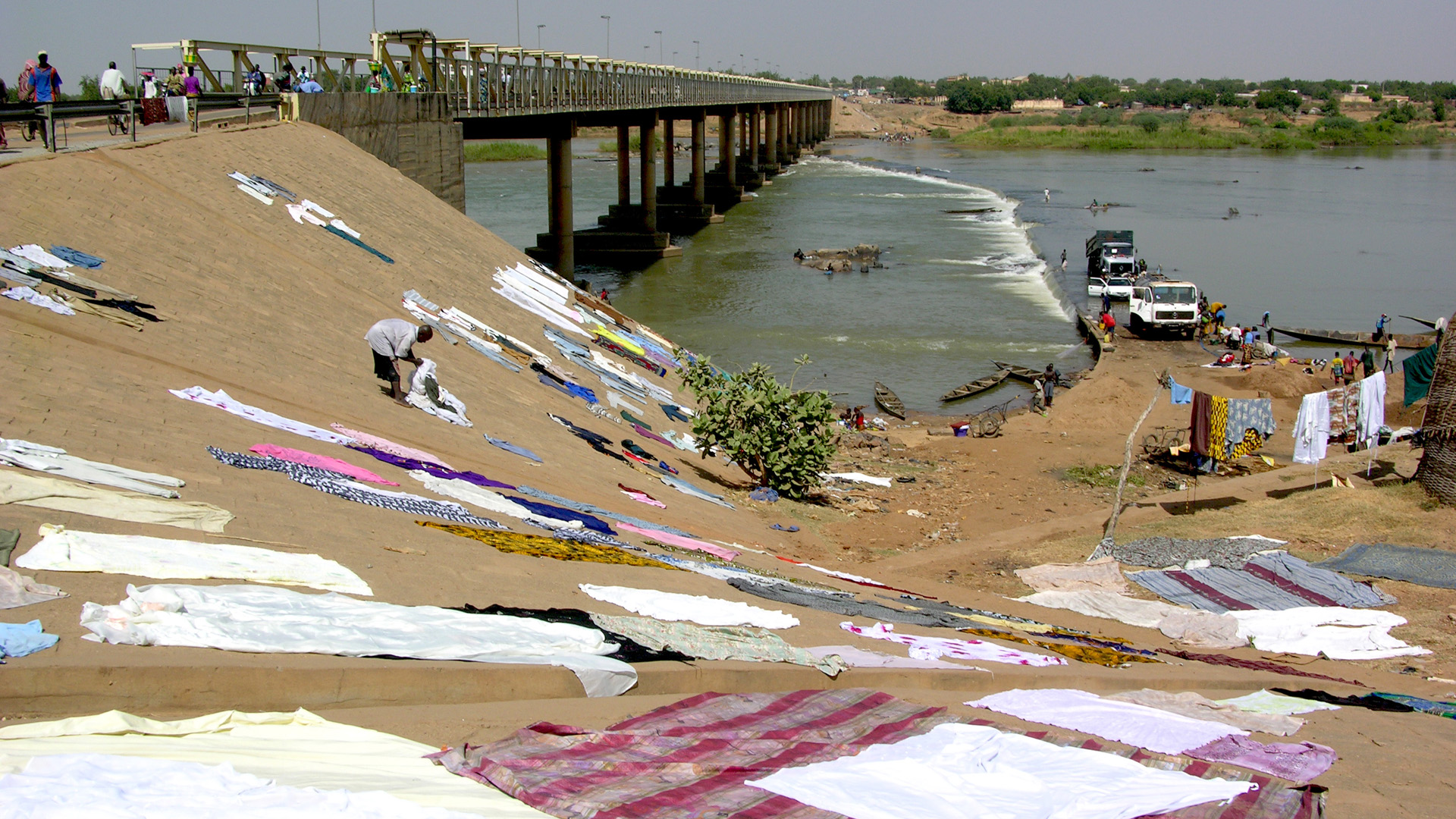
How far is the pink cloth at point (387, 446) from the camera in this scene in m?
12.3

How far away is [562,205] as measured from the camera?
5022 cm

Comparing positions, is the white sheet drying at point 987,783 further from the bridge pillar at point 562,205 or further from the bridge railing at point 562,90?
the bridge pillar at point 562,205

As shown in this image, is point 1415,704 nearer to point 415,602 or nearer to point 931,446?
point 415,602

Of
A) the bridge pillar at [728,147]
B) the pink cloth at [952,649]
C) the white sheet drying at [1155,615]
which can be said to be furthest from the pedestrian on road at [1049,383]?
the bridge pillar at [728,147]

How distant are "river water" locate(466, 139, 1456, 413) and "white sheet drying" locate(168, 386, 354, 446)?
21.4 meters

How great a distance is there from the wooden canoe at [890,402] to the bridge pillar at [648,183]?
34420mm

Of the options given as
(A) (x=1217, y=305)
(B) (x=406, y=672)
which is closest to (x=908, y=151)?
(A) (x=1217, y=305)

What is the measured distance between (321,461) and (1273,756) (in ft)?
28.6

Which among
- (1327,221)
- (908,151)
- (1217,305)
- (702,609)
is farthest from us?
(908,151)

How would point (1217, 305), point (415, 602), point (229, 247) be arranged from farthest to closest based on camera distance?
point (1217, 305), point (229, 247), point (415, 602)

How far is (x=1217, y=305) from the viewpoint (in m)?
40.0

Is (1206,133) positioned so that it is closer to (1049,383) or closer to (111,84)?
(1049,383)

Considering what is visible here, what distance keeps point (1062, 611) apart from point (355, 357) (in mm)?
9936

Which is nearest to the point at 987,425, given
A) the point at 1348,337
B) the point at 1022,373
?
the point at 1022,373
